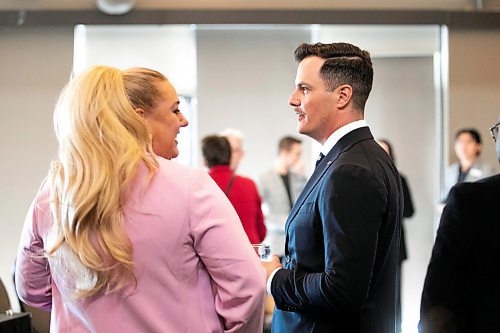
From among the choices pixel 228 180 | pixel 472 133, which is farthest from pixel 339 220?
pixel 472 133

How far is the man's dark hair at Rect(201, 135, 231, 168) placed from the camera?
5125 millimetres

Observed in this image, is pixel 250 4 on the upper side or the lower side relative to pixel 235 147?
upper

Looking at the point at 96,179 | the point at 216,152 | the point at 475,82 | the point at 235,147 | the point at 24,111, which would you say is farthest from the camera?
the point at 475,82

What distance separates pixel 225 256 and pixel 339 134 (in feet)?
2.18

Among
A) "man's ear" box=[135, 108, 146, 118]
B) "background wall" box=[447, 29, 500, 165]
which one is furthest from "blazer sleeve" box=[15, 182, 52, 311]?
"background wall" box=[447, 29, 500, 165]

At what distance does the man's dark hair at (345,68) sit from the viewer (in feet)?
7.81

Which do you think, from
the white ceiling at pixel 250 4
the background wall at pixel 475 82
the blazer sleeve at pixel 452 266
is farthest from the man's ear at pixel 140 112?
the background wall at pixel 475 82

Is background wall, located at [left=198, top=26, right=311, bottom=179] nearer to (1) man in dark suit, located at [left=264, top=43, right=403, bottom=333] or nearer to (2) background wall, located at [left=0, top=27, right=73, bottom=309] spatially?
(2) background wall, located at [left=0, top=27, right=73, bottom=309]

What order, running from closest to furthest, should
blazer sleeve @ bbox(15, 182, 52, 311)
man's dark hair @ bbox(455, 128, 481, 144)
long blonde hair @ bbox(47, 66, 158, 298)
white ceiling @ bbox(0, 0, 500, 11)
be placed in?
long blonde hair @ bbox(47, 66, 158, 298), blazer sleeve @ bbox(15, 182, 52, 311), white ceiling @ bbox(0, 0, 500, 11), man's dark hair @ bbox(455, 128, 481, 144)

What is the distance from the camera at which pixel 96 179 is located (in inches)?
70.1

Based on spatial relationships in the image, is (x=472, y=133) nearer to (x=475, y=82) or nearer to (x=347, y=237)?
(x=475, y=82)

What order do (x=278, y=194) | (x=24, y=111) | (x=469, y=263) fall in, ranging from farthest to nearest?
(x=24, y=111) < (x=278, y=194) < (x=469, y=263)

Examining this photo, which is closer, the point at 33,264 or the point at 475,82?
the point at 33,264

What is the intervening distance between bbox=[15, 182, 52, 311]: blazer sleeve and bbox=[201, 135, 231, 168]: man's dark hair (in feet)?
10.1
